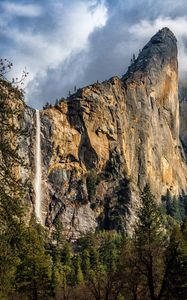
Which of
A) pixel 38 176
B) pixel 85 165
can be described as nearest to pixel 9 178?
pixel 38 176

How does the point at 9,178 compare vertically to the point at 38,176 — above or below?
below

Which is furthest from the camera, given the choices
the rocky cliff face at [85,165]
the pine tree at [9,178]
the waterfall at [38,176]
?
the rocky cliff face at [85,165]

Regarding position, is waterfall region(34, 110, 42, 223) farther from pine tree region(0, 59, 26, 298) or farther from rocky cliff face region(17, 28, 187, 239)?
→ pine tree region(0, 59, 26, 298)

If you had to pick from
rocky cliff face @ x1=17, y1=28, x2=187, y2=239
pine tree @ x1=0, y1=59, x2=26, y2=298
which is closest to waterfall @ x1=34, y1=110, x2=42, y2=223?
rocky cliff face @ x1=17, y1=28, x2=187, y2=239

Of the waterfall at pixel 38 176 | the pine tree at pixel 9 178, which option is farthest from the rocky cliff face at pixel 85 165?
the pine tree at pixel 9 178

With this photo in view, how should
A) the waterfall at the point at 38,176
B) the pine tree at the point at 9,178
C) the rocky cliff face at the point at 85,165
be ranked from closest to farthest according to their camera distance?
the pine tree at the point at 9,178
the waterfall at the point at 38,176
the rocky cliff face at the point at 85,165

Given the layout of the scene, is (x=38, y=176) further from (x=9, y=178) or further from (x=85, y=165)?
(x=9, y=178)

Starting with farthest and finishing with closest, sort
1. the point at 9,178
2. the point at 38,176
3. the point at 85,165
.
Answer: the point at 85,165
the point at 38,176
the point at 9,178

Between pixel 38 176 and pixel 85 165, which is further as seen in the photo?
pixel 85 165

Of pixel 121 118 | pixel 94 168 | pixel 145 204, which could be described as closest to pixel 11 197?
pixel 145 204

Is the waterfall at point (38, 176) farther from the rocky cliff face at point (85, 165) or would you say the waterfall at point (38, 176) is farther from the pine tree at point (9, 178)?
the pine tree at point (9, 178)

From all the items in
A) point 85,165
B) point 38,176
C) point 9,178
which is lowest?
point 9,178

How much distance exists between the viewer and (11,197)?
23141mm

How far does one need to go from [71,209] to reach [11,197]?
142912mm
